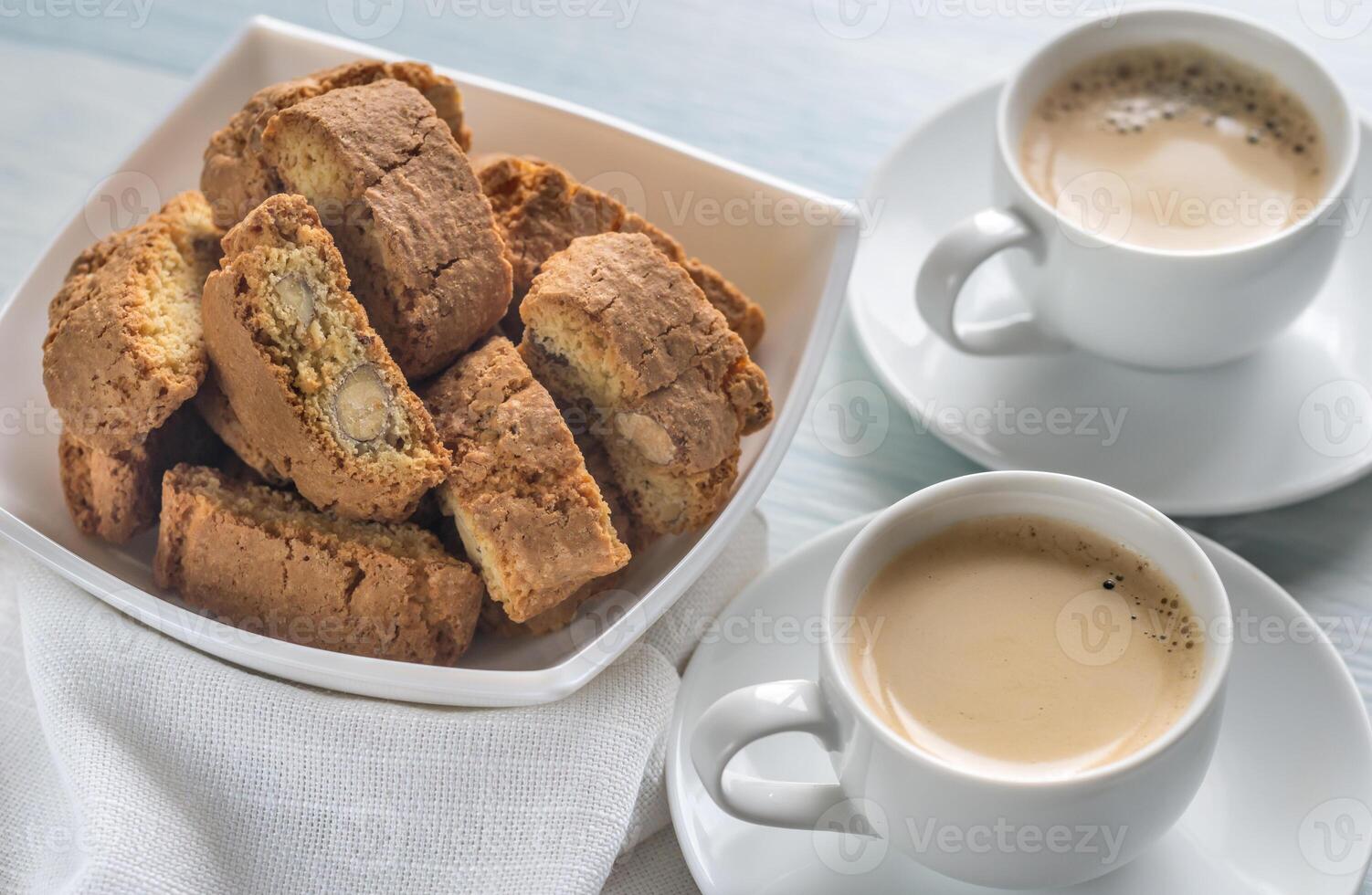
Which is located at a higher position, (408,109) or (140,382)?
(408,109)

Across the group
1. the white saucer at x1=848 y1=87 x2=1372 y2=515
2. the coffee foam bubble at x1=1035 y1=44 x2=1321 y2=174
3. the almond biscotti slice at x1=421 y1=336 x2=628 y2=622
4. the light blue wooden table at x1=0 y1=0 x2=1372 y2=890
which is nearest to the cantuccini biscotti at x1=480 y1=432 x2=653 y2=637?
the almond biscotti slice at x1=421 y1=336 x2=628 y2=622

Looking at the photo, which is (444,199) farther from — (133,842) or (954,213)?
(954,213)

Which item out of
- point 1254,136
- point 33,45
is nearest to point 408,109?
point 1254,136

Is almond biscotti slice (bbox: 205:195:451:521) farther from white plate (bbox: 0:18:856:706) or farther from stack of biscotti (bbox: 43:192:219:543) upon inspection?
white plate (bbox: 0:18:856:706)

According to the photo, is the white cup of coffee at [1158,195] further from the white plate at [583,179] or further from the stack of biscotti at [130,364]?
the stack of biscotti at [130,364]

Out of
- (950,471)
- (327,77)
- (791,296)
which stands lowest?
(950,471)

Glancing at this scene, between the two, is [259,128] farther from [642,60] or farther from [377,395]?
[642,60]
